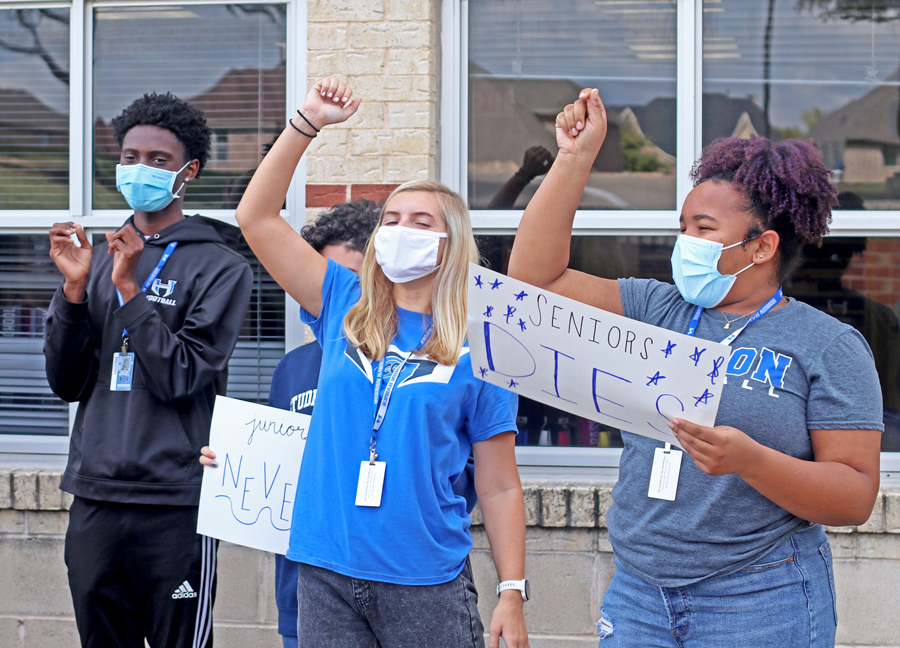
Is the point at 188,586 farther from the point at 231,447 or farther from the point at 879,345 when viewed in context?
the point at 879,345

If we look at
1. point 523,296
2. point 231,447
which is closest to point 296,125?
point 523,296

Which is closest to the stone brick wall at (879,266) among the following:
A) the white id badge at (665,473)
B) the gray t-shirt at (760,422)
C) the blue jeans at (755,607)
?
the gray t-shirt at (760,422)

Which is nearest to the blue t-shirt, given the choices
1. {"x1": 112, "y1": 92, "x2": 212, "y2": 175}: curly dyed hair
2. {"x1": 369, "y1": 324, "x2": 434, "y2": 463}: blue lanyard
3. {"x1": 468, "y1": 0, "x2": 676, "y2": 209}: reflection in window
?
{"x1": 369, "y1": 324, "x2": 434, "y2": 463}: blue lanyard

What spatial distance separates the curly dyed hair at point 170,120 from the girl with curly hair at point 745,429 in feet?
5.31

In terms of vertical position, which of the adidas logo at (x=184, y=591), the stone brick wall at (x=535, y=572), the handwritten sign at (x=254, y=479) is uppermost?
the handwritten sign at (x=254, y=479)

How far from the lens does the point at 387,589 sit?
6.10 ft

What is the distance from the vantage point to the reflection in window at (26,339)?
12.7ft

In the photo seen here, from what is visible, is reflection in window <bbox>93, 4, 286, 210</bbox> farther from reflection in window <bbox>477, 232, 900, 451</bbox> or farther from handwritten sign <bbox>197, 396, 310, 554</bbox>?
A: handwritten sign <bbox>197, 396, 310, 554</bbox>

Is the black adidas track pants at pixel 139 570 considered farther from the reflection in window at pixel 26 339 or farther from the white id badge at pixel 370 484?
the reflection in window at pixel 26 339

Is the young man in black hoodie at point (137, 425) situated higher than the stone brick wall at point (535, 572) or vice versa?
the young man in black hoodie at point (137, 425)

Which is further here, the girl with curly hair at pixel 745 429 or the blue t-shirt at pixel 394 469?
the blue t-shirt at pixel 394 469

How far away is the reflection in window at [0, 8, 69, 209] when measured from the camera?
12.7ft

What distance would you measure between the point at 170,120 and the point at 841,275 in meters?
2.83

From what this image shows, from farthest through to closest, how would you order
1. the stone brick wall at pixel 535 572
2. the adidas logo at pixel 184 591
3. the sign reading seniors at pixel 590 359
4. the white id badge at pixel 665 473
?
the stone brick wall at pixel 535 572, the adidas logo at pixel 184 591, the white id badge at pixel 665 473, the sign reading seniors at pixel 590 359
